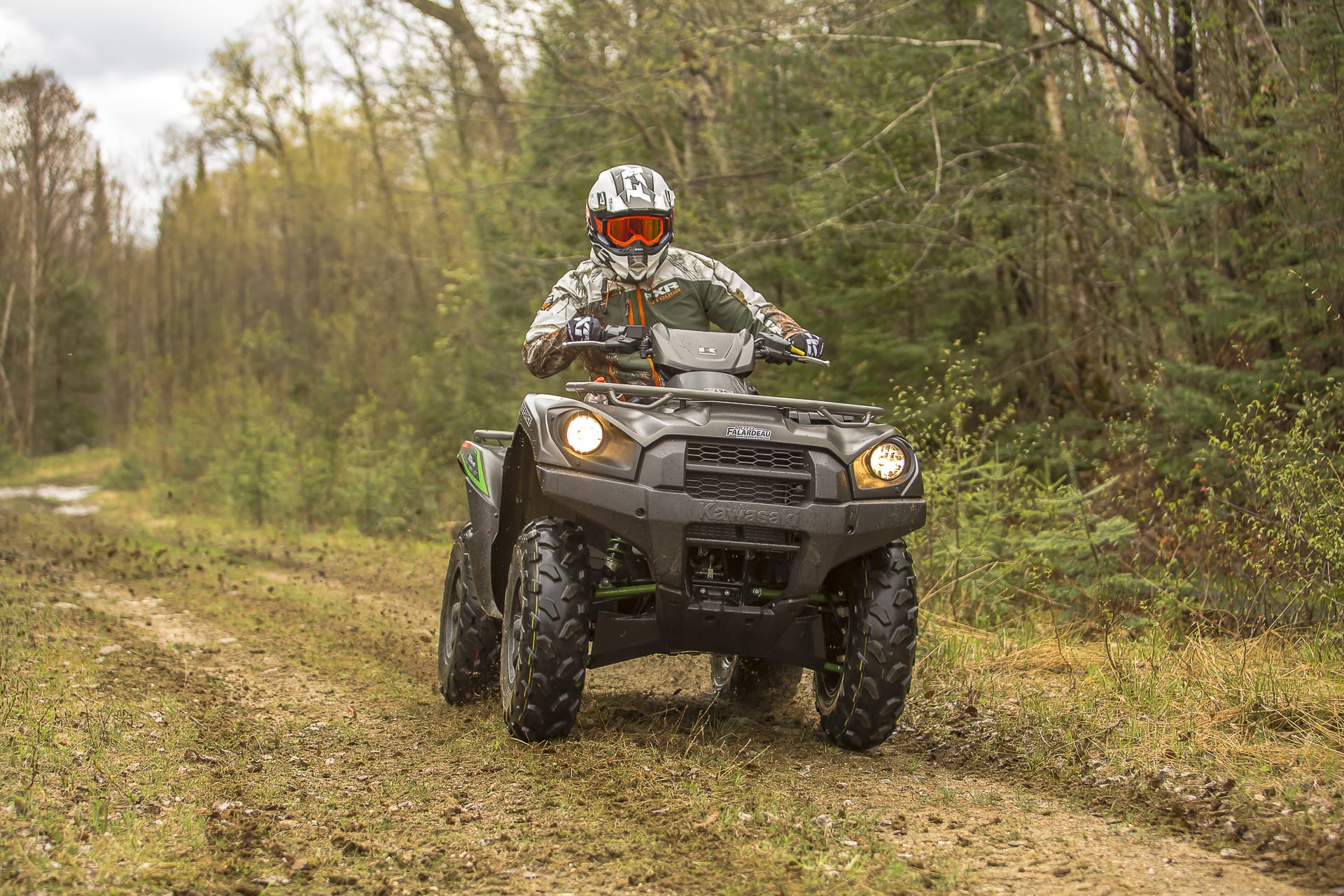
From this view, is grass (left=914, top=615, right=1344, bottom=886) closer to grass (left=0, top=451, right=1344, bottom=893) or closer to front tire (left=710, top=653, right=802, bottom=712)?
grass (left=0, top=451, right=1344, bottom=893)

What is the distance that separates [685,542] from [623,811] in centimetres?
93

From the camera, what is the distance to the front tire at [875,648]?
173 inches

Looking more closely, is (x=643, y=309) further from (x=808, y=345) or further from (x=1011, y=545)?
(x=1011, y=545)

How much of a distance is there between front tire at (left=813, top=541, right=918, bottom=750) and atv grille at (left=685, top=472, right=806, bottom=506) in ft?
1.66

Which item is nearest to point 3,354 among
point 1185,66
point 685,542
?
point 1185,66

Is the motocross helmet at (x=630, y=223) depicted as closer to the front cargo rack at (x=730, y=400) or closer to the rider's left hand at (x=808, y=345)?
the rider's left hand at (x=808, y=345)

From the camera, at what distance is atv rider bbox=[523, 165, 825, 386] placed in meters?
5.30

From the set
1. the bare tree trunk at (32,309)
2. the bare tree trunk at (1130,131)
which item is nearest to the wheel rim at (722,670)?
the bare tree trunk at (1130,131)

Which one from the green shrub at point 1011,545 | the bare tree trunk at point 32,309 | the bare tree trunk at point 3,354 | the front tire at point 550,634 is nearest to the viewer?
the front tire at point 550,634

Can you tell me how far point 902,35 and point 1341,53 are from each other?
5755 millimetres

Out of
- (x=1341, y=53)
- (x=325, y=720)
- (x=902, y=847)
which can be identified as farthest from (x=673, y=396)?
(x=1341, y=53)

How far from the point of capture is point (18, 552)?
39.9ft

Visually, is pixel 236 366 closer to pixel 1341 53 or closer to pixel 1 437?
pixel 1 437

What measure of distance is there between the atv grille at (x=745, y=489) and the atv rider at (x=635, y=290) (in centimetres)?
104
